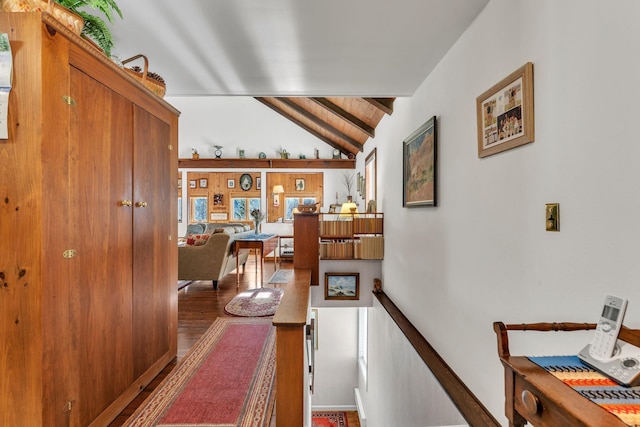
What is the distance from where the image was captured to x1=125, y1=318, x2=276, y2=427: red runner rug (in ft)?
5.83

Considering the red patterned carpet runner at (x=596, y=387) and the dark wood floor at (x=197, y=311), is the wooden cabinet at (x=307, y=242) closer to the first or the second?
the dark wood floor at (x=197, y=311)

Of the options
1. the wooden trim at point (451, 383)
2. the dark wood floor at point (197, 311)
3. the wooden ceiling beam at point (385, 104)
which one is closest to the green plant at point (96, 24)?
the dark wood floor at point (197, 311)

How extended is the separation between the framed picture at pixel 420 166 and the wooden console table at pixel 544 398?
172cm

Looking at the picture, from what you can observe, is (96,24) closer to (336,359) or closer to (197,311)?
(197,311)

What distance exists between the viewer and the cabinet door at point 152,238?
187cm

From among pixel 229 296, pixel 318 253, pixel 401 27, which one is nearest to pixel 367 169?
pixel 318 253

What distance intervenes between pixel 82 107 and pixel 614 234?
83.6 inches

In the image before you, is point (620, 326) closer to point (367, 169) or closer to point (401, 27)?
point (401, 27)

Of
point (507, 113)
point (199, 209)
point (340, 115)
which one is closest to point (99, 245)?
point (507, 113)

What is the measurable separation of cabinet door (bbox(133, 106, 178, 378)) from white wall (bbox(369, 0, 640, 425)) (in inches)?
79.1

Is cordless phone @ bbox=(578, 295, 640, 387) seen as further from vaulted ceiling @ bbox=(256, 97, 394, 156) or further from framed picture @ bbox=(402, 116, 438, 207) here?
vaulted ceiling @ bbox=(256, 97, 394, 156)

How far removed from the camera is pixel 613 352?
0.71m

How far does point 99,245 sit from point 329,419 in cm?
617

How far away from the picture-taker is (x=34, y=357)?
3.92 feet
